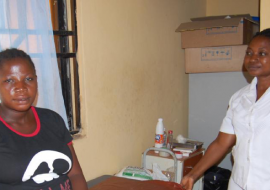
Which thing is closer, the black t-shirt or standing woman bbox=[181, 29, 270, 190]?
the black t-shirt

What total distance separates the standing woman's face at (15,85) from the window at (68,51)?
85 centimetres

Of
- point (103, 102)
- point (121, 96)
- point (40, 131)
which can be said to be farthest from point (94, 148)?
point (40, 131)

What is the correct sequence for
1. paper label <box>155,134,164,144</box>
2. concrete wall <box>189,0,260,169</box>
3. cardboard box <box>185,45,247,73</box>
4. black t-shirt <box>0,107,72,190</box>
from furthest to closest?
concrete wall <box>189,0,260,169</box> → cardboard box <box>185,45,247,73</box> → paper label <box>155,134,164,144</box> → black t-shirt <box>0,107,72,190</box>

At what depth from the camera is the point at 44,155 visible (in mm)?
1186

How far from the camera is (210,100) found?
3.71m

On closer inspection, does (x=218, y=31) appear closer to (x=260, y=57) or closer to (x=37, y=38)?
(x=260, y=57)

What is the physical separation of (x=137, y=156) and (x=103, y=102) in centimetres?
79

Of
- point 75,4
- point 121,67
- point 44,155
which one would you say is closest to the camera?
point 44,155

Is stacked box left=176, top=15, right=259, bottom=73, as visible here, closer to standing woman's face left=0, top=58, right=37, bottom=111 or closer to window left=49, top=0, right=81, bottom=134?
window left=49, top=0, right=81, bottom=134

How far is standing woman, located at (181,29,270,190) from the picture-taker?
4.75 ft

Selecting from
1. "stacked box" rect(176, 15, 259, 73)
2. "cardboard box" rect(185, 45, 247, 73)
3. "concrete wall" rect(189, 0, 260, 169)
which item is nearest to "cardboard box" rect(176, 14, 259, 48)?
"stacked box" rect(176, 15, 259, 73)

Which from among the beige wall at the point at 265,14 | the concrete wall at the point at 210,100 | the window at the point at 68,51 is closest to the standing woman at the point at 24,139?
the window at the point at 68,51

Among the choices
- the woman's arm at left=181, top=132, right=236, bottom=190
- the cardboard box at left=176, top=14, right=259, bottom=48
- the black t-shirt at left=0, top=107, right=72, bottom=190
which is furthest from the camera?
the cardboard box at left=176, top=14, right=259, bottom=48

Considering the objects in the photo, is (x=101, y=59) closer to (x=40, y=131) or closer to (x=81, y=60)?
(x=81, y=60)
